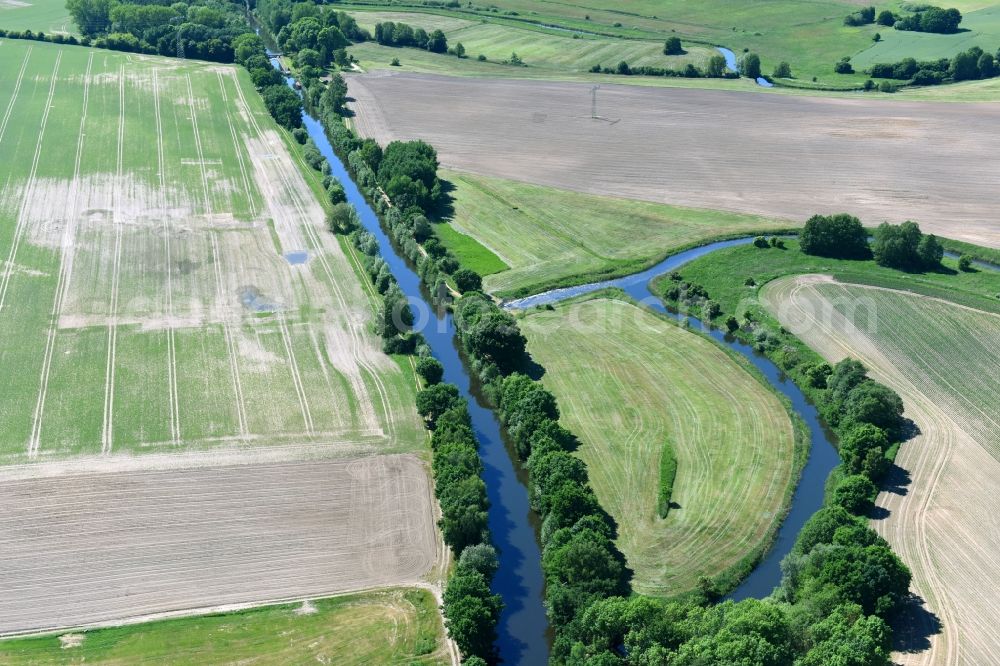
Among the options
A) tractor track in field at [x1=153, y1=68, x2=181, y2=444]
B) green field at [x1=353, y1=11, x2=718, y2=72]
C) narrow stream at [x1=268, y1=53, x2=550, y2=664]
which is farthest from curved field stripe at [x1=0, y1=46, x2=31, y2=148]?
narrow stream at [x1=268, y1=53, x2=550, y2=664]

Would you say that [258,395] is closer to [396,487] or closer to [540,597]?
[396,487]

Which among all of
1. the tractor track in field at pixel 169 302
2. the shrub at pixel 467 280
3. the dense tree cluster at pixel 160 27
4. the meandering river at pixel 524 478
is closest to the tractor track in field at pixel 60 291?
the tractor track in field at pixel 169 302

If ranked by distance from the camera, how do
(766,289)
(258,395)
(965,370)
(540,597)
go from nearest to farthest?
(540,597)
(258,395)
(965,370)
(766,289)

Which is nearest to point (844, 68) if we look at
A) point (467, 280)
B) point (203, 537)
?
point (467, 280)

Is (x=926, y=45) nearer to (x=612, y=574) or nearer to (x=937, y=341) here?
(x=937, y=341)

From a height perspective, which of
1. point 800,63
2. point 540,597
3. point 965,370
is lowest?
point 540,597

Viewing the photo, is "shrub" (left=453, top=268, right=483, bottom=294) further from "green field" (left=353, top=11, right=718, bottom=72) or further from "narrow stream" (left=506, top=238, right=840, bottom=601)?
"green field" (left=353, top=11, right=718, bottom=72)

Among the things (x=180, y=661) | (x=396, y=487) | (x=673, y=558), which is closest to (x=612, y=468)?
(x=673, y=558)
